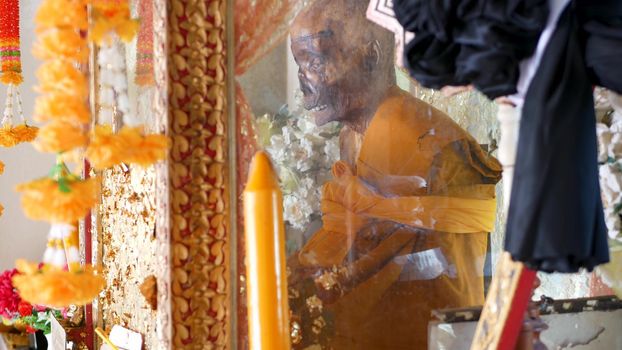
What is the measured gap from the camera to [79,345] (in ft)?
5.32

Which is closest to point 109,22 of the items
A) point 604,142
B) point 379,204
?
point 379,204

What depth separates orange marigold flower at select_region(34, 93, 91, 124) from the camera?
0.66 meters

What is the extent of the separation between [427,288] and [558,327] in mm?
191

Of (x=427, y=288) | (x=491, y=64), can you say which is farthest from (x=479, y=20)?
(x=427, y=288)

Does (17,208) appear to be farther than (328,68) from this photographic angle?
Yes

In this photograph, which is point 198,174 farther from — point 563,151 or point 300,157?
point 563,151

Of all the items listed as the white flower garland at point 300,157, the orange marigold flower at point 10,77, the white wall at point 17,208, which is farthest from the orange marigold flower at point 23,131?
the white flower garland at point 300,157

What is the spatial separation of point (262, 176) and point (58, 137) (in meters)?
0.20

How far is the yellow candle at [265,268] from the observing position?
2.13 ft

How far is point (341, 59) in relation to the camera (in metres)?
0.92

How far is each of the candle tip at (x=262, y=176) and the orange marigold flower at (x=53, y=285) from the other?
206mm

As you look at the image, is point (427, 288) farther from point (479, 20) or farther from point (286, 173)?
point (479, 20)

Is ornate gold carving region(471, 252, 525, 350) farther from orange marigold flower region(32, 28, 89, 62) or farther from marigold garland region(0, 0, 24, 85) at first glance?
marigold garland region(0, 0, 24, 85)

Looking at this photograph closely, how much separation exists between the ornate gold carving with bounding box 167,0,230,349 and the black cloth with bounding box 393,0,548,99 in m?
0.25
